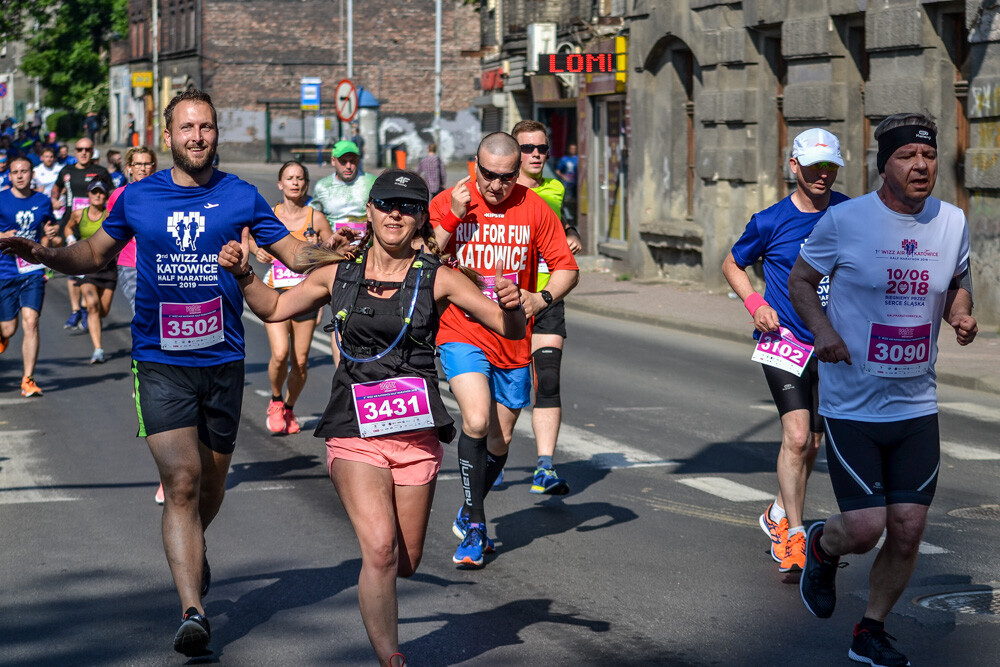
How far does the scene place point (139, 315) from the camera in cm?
566

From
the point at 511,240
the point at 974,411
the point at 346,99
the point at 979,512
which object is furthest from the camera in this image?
the point at 346,99

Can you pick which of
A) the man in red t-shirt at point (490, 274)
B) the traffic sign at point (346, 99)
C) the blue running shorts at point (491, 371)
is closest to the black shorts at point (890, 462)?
the man in red t-shirt at point (490, 274)

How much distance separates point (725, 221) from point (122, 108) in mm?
58308

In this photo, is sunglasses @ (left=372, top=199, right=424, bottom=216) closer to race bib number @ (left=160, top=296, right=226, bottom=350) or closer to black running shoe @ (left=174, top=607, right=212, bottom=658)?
race bib number @ (left=160, top=296, right=226, bottom=350)

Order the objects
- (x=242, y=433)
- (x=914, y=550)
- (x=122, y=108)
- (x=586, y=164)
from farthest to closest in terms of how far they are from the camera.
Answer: (x=122, y=108)
(x=586, y=164)
(x=242, y=433)
(x=914, y=550)

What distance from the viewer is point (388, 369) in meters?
4.96

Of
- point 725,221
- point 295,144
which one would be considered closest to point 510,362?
point 725,221

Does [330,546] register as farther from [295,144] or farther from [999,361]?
[295,144]

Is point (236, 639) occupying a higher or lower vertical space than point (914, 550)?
lower

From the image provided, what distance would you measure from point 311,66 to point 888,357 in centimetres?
5872

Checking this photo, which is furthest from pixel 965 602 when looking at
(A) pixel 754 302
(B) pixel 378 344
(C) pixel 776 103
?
(C) pixel 776 103

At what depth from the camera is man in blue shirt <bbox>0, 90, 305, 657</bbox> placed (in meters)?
5.46

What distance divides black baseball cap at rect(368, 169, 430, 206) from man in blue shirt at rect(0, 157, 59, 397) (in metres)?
7.82

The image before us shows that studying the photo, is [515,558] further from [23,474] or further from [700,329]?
[700,329]
